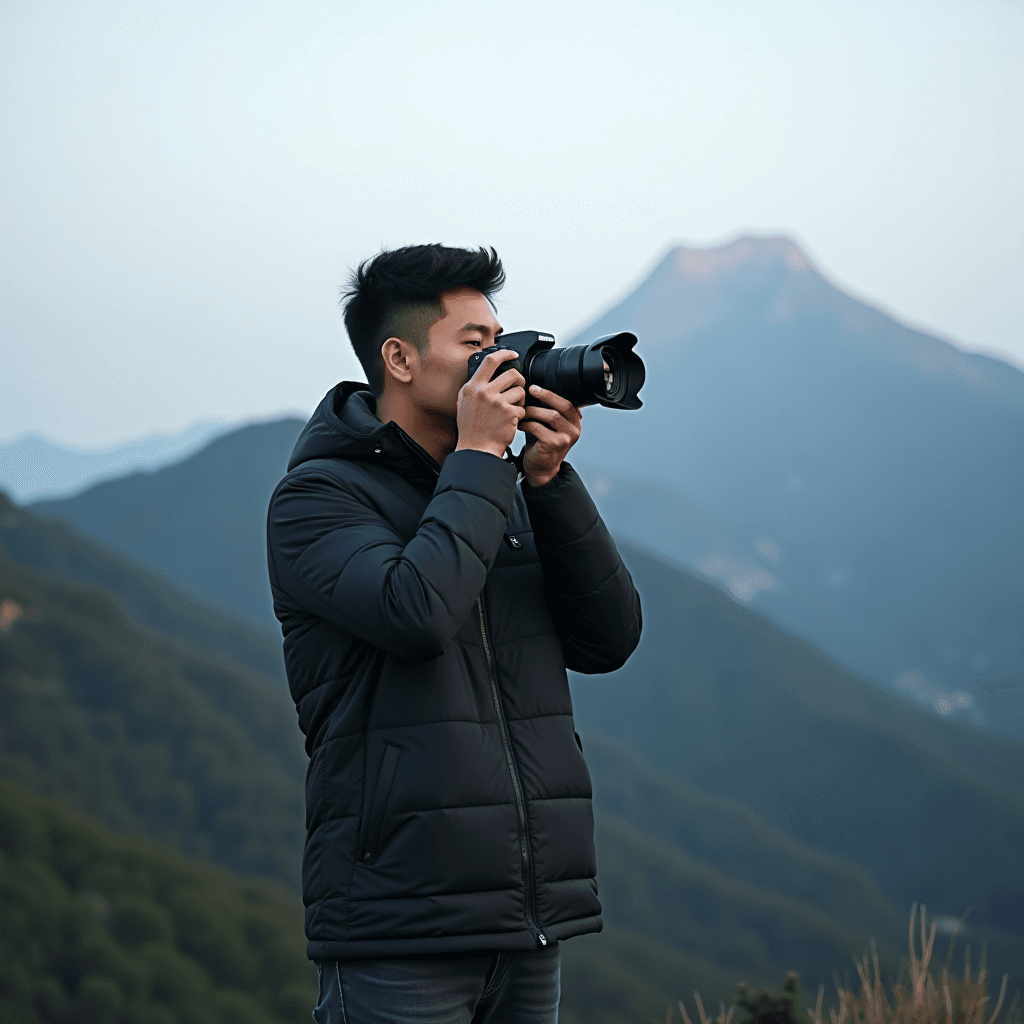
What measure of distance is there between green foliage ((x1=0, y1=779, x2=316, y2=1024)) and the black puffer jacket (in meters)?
10.2

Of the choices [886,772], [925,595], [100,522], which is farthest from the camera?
[925,595]

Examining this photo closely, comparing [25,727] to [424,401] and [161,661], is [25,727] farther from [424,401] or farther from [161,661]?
[424,401]

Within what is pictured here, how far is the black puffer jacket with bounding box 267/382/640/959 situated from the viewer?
1380 millimetres

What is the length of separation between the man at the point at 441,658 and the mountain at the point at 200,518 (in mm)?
35790

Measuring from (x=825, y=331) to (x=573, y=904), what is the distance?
59181 mm

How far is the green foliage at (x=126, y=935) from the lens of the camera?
1064cm

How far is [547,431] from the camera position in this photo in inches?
62.4

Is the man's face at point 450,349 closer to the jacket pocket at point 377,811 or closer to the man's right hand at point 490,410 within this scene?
the man's right hand at point 490,410

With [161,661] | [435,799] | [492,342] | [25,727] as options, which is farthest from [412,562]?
[161,661]

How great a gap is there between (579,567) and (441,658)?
10.8 inches

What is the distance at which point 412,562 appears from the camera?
1.40 metres

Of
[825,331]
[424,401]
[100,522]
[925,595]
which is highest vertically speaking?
[825,331]

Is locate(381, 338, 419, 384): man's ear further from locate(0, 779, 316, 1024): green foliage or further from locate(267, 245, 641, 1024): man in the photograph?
locate(0, 779, 316, 1024): green foliage

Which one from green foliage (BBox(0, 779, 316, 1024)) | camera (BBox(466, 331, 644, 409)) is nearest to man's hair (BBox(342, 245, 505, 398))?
camera (BBox(466, 331, 644, 409))
